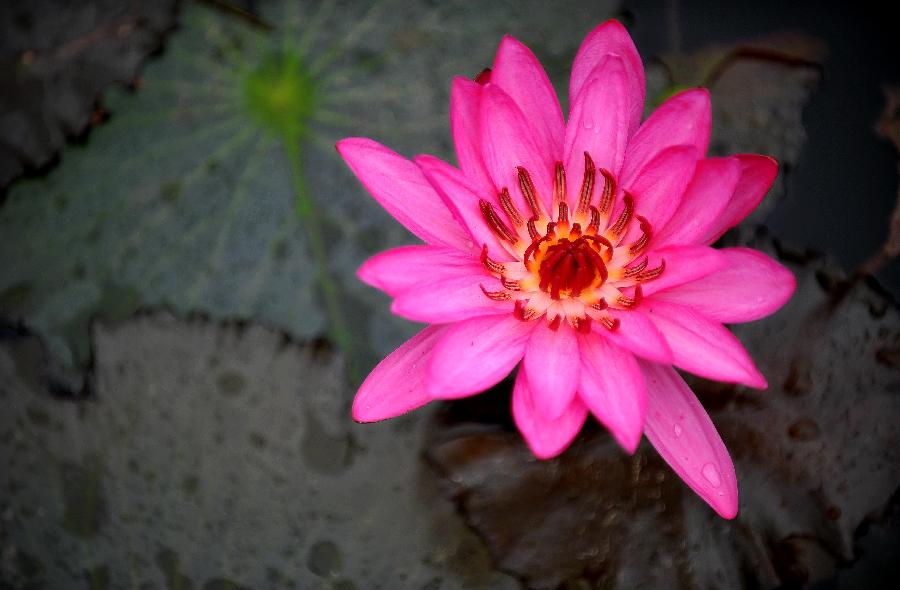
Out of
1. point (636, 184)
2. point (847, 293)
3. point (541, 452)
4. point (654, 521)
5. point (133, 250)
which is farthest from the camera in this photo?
point (133, 250)

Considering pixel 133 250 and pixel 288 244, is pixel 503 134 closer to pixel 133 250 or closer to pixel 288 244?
pixel 288 244

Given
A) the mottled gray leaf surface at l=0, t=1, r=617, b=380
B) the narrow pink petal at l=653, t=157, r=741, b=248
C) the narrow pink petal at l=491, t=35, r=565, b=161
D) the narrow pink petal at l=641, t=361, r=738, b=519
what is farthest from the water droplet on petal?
the mottled gray leaf surface at l=0, t=1, r=617, b=380

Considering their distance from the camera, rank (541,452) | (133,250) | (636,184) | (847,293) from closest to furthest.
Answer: (541,452), (636,184), (847,293), (133,250)

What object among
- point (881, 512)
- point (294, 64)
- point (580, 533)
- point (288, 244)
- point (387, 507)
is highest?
point (294, 64)

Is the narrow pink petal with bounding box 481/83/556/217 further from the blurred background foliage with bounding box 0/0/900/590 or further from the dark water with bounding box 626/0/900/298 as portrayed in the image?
the dark water with bounding box 626/0/900/298

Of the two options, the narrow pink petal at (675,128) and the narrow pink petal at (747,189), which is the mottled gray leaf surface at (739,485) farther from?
the narrow pink petal at (675,128)

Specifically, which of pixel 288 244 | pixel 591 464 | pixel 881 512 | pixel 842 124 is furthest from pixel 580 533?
pixel 842 124

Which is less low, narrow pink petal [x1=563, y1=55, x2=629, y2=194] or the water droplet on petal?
narrow pink petal [x1=563, y1=55, x2=629, y2=194]
